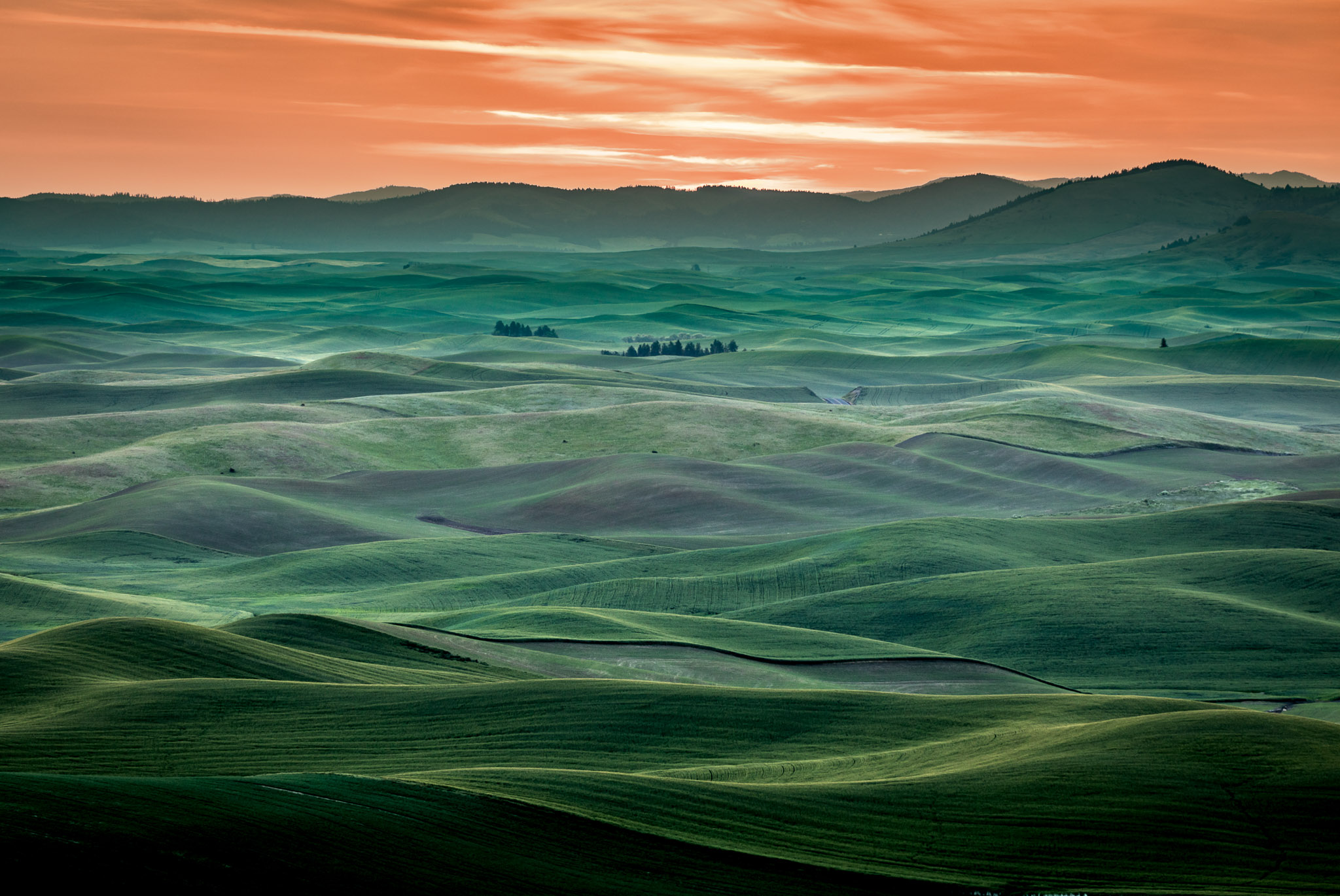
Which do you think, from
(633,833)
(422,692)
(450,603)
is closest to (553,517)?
(450,603)

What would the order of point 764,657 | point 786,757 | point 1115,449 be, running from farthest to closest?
1. point 1115,449
2. point 764,657
3. point 786,757

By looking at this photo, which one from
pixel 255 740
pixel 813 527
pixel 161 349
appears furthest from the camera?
pixel 161 349

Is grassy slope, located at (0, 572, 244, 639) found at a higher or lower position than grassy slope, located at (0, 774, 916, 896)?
lower

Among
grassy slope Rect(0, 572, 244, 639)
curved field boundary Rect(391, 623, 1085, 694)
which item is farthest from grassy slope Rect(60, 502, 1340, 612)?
curved field boundary Rect(391, 623, 1085, 694)

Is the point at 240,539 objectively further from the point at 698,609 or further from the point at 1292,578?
the point at 1292,578

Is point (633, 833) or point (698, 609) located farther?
point (698, 609)

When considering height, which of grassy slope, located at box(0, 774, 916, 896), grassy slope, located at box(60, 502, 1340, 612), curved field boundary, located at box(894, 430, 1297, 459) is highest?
grassy slope, located at box(0, 774, 916, 896)

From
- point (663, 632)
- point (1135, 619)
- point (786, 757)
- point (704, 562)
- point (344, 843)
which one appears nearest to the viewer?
point (344, 843)

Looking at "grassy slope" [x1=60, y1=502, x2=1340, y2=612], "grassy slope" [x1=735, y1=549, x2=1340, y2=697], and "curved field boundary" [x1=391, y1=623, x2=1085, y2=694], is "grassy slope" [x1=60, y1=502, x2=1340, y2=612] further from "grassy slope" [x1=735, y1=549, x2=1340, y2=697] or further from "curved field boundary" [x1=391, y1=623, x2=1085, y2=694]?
"curved field boundary" [x1=391, y1=623, x2=1085, y2=694]

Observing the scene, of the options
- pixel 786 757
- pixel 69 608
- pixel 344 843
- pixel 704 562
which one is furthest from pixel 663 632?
pixel 344 843

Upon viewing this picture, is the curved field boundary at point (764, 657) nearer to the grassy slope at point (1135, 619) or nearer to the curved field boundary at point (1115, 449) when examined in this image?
the grassy slope at point (1135, 619)

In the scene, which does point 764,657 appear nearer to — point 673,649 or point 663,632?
point 673,649
